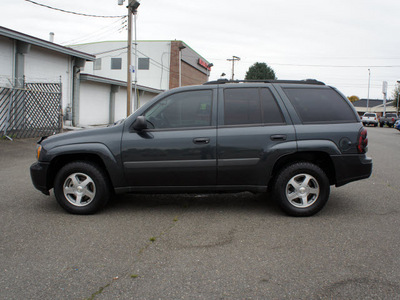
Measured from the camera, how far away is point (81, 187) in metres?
5.08

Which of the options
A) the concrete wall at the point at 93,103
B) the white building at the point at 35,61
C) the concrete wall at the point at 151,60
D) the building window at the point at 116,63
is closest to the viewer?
the white building at the point at 35,61

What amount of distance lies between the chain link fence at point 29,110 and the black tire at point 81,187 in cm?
998

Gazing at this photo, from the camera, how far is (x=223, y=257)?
3.70 m

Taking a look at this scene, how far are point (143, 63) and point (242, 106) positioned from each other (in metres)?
41.8

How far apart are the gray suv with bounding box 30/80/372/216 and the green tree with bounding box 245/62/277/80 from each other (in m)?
64.6

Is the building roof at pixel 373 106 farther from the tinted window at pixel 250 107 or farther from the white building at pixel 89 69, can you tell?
the tinted window at pixel 250 107

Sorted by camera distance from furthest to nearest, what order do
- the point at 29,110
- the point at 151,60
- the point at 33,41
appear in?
1. the point at 151,60
2. the point at 33,41
3. the point at 29,110

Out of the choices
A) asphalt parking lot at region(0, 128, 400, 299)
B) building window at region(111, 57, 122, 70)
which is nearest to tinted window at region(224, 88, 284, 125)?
asphalt parking lot at region(0, 128, 400, 299)

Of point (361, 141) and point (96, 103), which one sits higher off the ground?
point (96, 103)

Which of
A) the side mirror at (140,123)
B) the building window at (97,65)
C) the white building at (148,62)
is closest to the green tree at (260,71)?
the white building at (148,62)

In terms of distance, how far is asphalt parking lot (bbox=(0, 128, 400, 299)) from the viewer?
305 centimetres

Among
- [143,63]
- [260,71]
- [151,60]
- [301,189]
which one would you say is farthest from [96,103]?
[260,71]

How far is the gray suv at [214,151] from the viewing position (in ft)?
16.3

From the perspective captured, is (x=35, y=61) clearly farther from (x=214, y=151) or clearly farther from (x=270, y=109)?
(x=270, y=109)
